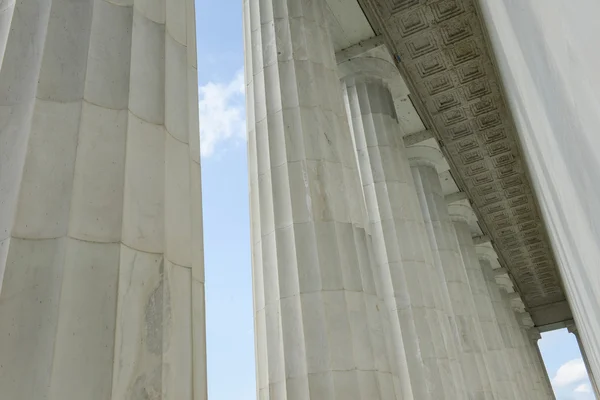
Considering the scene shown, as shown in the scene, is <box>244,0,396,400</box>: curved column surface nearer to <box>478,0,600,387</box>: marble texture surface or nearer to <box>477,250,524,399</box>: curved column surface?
A: <box>478,0,600,387</box>: marble texture surface

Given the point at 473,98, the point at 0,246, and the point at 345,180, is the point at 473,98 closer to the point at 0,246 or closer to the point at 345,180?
the point at 345,180

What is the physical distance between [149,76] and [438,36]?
17.6 m

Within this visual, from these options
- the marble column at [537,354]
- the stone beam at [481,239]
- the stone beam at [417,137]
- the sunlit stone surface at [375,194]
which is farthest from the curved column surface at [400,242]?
the marble column at [537,354]

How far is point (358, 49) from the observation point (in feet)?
69.1

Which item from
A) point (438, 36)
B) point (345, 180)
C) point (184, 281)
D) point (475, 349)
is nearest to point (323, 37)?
point (345, 180)

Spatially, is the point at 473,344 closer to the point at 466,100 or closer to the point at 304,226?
the point at 466,100

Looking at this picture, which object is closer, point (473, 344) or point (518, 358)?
point (473, 344)

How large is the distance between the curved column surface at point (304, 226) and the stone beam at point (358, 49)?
6.43 meters

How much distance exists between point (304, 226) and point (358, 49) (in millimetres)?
11962

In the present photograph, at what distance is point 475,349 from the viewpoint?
75.9 feet

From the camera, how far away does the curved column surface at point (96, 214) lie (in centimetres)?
438

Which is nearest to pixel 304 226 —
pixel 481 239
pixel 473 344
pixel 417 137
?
pixel 473 344

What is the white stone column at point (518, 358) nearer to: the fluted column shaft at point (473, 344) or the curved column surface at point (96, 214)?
the fluted column shaft at point (473, 344)

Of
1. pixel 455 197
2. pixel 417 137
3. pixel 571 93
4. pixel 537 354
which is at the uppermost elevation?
pixel 417 137
